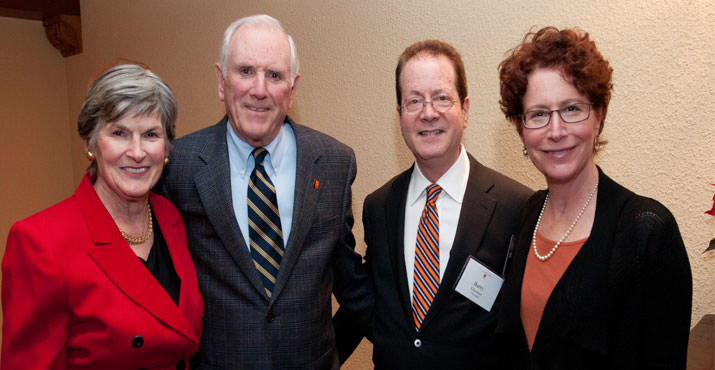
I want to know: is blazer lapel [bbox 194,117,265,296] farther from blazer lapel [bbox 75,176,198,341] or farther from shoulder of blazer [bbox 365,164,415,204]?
shoulder of blazer [bbox 365,164,415,204]

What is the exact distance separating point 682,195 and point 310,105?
2088 millimetres

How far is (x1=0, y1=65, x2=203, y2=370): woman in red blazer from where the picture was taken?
152 centimetres

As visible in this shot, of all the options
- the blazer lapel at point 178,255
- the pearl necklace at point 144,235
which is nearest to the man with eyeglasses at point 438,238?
the blazer lapel at point 178,255

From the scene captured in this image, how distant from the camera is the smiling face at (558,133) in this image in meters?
1.57

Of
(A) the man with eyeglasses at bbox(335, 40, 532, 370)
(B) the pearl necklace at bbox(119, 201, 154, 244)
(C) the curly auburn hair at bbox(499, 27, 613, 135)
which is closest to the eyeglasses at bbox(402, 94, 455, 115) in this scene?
(A) the man with eyeglasses at bbox(335, 40, 532, 370)

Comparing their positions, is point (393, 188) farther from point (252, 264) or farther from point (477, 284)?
point (252, 264)

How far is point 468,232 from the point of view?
1888 mm

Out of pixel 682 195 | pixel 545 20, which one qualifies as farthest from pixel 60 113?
pixel 682 195

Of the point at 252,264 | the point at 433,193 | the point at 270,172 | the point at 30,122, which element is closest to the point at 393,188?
the point at 433,193

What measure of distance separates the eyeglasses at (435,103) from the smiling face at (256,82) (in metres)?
0.48

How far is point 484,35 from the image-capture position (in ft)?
8.10

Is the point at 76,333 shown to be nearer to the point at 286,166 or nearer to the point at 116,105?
the point at 116,105

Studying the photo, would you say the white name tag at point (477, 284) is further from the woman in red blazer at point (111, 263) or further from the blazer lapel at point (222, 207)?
the woman in red blazer at point (111, 263)

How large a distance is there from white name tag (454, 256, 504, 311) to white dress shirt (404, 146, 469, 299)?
0.09 meters
